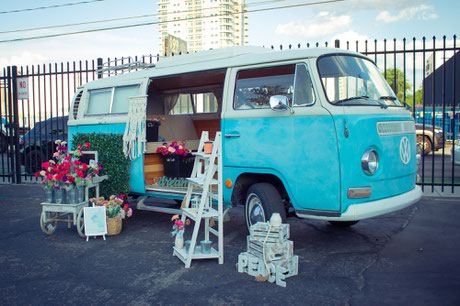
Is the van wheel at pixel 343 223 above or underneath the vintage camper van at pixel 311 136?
underneath

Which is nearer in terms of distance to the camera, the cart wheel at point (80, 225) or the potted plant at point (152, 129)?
the cart wheel at point (80, 225)

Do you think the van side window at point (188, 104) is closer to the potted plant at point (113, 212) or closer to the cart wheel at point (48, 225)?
the potted plant at point (113, 212)

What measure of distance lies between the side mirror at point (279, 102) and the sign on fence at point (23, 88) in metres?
9.44

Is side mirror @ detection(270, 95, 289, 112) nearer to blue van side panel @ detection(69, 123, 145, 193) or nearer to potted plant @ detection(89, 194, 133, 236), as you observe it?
blue van side panel @ detection(69, 123, 145, 193)

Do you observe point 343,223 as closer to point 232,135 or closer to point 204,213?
point 232,135

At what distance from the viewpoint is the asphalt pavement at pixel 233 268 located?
4270mm

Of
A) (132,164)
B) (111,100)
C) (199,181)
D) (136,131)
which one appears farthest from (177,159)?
(199,181)

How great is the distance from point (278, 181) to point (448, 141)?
19840mm

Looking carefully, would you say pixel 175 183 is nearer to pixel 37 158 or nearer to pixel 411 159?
pixel 411 159

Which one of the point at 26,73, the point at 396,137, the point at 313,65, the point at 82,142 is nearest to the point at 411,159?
the point at 396,137

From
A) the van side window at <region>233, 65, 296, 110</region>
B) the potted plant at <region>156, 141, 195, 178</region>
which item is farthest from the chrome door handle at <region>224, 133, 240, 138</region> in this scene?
the potted plant at <region>156, 141, 195, 178</region>

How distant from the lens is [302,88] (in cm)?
539

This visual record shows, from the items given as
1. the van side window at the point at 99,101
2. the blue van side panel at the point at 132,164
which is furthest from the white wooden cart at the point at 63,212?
the van side window at the point at 99,101

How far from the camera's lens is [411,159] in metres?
5.73
